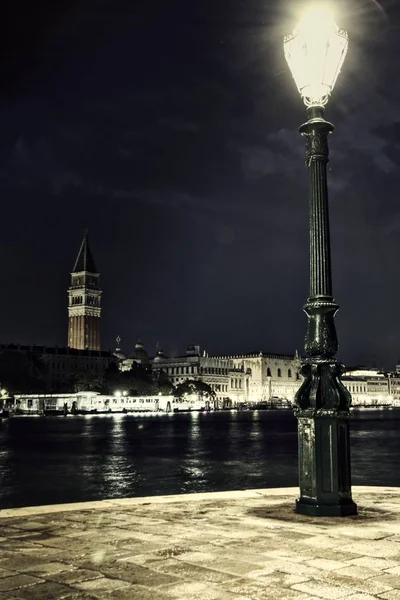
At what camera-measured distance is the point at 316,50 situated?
9.57 metres

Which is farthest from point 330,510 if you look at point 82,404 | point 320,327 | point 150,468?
point 82,404

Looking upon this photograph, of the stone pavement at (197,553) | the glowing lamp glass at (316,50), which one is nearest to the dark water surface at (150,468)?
the stone pavement at (197,553)

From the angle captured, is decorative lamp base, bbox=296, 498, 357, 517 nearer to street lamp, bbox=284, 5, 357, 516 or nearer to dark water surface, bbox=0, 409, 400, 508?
street lamp, bbox=284, 5, 357, 516

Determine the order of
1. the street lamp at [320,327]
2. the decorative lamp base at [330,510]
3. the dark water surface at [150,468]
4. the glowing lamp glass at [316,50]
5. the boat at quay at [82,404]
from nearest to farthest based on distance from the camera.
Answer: the decorative lamp base at [330,510], the street lamp at [320,327], the glowing lamp glass at [316,50], the dark water surface at [150,468], the boat at quay at [82,404]

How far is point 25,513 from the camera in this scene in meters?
9.69

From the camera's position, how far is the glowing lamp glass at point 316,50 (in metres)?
9.51

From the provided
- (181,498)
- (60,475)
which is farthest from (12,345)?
(181,498)

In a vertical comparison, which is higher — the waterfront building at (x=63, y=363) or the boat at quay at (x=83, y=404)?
the waterfront building at (x=63, y=363)

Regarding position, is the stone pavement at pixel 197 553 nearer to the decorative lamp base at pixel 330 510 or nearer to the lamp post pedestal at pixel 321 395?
the decorative lamp base at pixel 330 510

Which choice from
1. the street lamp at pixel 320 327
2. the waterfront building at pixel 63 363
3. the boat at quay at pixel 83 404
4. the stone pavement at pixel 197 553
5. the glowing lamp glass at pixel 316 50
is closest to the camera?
the stone pavement at pixel 197 553

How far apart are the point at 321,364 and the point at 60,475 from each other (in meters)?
27.6

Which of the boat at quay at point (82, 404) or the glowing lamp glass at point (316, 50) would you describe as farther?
the boat at quay at point (82, 404)

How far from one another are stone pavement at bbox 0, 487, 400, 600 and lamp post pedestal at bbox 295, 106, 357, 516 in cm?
36

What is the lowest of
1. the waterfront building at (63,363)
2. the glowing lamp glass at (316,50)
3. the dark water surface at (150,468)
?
the dark water surface at (150,468)
